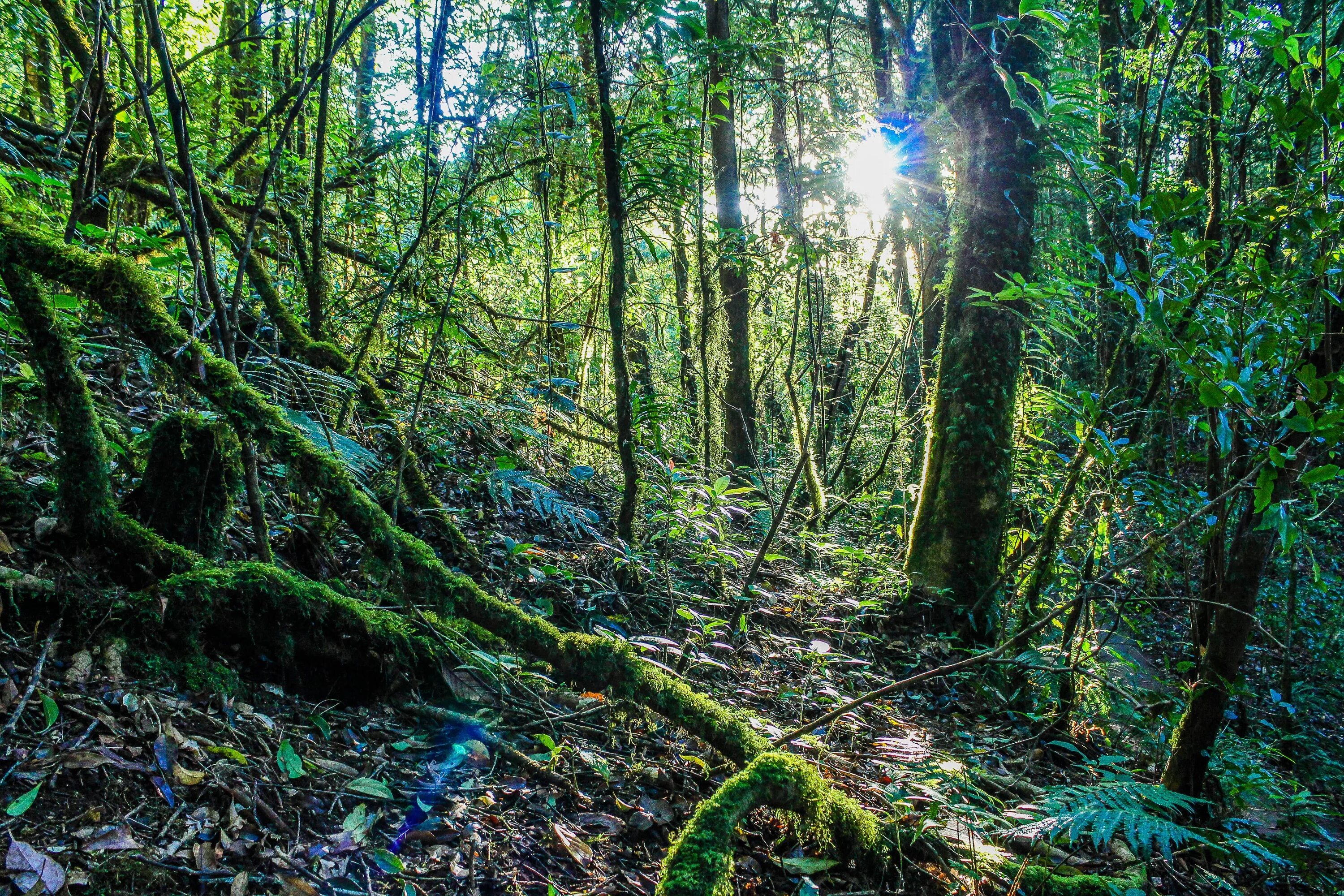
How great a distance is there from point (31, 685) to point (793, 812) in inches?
89.7

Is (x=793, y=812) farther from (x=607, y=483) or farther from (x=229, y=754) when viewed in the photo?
(x=607, y=483)

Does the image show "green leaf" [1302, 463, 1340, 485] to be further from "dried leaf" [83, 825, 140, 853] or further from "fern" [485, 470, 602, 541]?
"dried leaf" [83, 825, 140, 853]

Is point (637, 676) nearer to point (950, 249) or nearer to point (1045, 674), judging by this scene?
point (1045, 674)

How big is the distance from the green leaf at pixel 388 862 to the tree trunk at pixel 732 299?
6.07 metres

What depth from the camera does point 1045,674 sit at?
14.7ft

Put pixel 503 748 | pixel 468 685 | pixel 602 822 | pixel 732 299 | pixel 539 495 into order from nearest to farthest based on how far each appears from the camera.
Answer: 1. pixel 602 822
2. pixel 503 748
3. pixel 468 685
4. pixel 539 495
5. pixel 732 299

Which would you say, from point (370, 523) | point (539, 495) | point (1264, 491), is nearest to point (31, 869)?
point (370, 523)

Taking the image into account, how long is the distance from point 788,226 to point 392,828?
4879mm

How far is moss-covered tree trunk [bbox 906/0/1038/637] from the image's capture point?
5.28 m

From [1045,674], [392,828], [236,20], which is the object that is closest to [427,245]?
[236,20]

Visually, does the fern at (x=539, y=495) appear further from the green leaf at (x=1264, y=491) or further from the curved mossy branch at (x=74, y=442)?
the green leaf at (x=1264, y=491)

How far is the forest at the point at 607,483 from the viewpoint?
206 cm

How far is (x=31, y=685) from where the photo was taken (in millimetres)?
1765

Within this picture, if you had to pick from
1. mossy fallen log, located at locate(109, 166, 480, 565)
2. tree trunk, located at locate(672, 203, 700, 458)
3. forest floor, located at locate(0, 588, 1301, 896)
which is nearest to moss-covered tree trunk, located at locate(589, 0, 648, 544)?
mossy fallen log, located at locate(109, 166, 480, 565)
